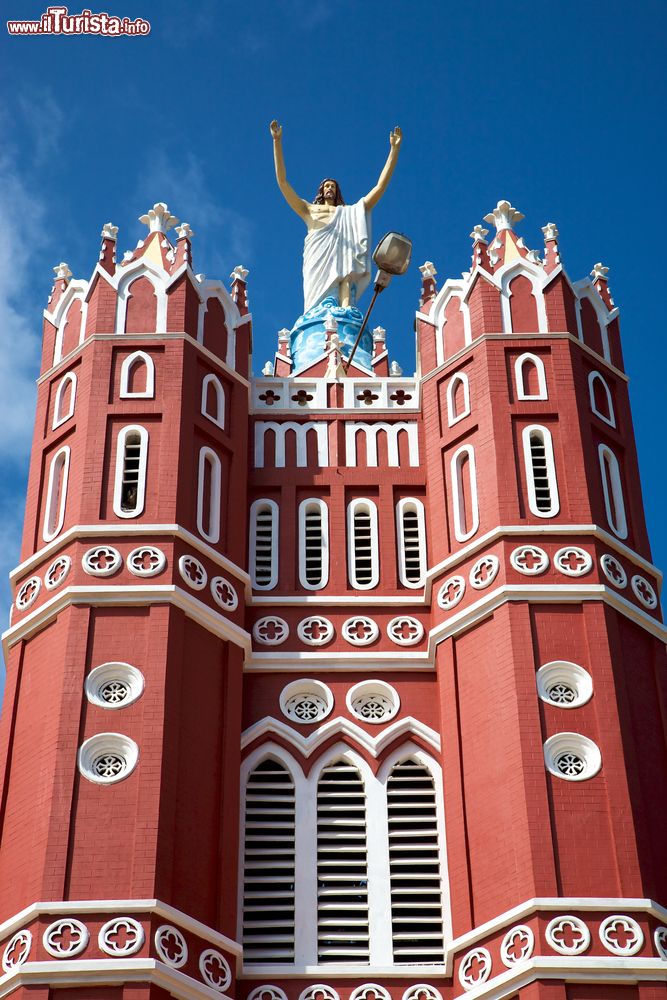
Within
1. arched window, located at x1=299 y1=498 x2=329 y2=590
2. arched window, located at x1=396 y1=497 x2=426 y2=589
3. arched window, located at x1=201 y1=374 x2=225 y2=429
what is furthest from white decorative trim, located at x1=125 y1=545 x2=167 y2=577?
arched window, located at x1=396 y1=497 x2=426 y2=589

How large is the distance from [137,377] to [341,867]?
8.12 meters

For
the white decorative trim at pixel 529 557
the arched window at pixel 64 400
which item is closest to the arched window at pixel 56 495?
the arched window at pixel 64 400

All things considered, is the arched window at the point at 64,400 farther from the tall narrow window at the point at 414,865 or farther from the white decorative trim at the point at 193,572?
the tall narrow window at the point at 414,865

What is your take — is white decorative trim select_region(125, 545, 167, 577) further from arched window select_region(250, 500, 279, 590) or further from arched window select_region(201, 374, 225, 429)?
arched window select_region(201, 374, 225, 429)

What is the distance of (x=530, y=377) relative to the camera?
31.4 meters

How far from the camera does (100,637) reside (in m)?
27.9

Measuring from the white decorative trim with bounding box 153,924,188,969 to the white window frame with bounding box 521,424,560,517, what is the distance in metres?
8.17

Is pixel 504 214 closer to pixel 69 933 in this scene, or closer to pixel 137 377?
pixel 137 377

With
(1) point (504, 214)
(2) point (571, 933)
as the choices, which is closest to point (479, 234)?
(1) point (504, 214)

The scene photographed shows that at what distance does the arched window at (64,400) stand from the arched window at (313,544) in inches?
150

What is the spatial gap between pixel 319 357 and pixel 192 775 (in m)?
11.1

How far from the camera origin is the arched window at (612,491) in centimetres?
3028

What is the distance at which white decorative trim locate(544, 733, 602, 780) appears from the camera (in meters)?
26.5

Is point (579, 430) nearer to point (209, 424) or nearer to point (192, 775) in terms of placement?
point (209, 424)
